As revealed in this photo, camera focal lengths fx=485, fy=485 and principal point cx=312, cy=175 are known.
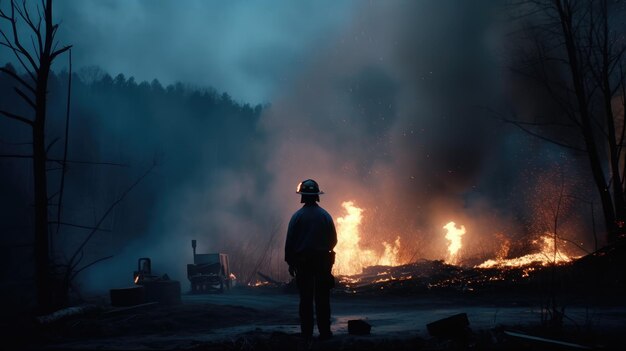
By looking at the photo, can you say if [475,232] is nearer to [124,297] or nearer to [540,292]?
[540,292]

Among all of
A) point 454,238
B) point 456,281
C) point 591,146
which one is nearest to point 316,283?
point 456,281

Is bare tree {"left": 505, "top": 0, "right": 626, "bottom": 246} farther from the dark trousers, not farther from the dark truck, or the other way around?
the dark truck

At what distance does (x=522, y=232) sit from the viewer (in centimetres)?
2464

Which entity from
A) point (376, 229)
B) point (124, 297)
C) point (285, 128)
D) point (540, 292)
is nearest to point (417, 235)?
point (376, 229)

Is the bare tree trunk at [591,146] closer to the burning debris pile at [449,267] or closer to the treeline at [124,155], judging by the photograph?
the burning debris pile at [449,267]

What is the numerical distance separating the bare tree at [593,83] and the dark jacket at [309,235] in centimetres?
941

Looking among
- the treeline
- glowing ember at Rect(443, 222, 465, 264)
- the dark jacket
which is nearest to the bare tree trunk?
the dark jacket

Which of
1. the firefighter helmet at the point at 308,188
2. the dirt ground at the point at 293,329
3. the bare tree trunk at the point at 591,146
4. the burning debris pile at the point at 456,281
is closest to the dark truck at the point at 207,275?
the burning debris pile at the point at 456,281

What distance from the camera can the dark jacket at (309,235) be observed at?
6.71 metres

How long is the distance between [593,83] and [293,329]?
13.3 metres

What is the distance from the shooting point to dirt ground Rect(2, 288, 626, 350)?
18.7 ft

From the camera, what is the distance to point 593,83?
15.6 m

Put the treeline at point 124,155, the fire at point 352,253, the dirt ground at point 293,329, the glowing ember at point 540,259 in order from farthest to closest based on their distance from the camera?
1. the treeline at point 124,155
2. the fire at point 352,253
3. the glowing ember at point 540,259
4. the dirt ground at point 293,329

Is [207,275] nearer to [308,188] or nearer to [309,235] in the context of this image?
[308,188]
